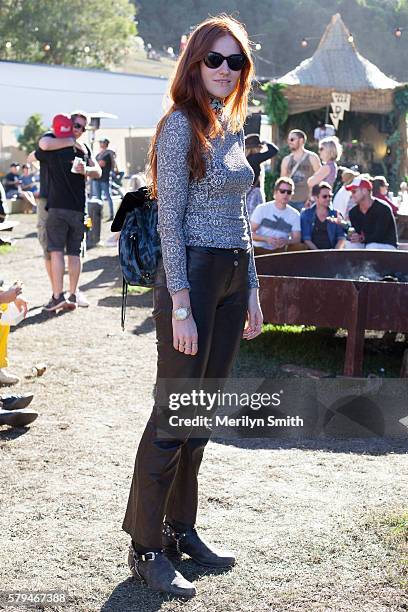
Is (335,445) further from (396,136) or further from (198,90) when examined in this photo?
(396,136)

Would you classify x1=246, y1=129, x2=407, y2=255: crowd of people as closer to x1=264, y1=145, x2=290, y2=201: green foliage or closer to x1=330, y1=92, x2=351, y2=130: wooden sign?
x1=264, y1=145, x2=290, y2=201: green foliage

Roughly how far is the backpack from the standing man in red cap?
549cm

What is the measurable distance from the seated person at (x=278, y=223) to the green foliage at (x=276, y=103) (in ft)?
30.8

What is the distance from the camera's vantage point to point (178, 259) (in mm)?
3209

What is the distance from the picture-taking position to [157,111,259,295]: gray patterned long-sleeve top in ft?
10.5

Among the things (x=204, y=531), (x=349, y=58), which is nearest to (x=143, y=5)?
(x=349, y=58)

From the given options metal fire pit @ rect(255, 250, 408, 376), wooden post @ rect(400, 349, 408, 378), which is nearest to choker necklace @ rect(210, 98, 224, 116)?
metal fire pit @ rect(255, 250, 408, 376)

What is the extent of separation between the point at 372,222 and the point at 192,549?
5.90 metres

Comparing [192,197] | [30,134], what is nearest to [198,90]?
[192,197]

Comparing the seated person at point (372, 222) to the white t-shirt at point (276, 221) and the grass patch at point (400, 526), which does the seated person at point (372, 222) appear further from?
the grass patch at point (400, 526)

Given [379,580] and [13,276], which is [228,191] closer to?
[379,580]

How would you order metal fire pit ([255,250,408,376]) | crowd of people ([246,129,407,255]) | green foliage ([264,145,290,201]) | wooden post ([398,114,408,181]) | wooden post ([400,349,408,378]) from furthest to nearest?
wooden post ([398,114,408,181]), green foliage ([264,145,290,201]), crowd of people ([246,129,407,255]), wooden post ([400,349,408,378]), metal fire pit ([255,250,408,376])

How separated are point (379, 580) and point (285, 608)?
42 cm

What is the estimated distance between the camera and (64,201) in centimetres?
895
